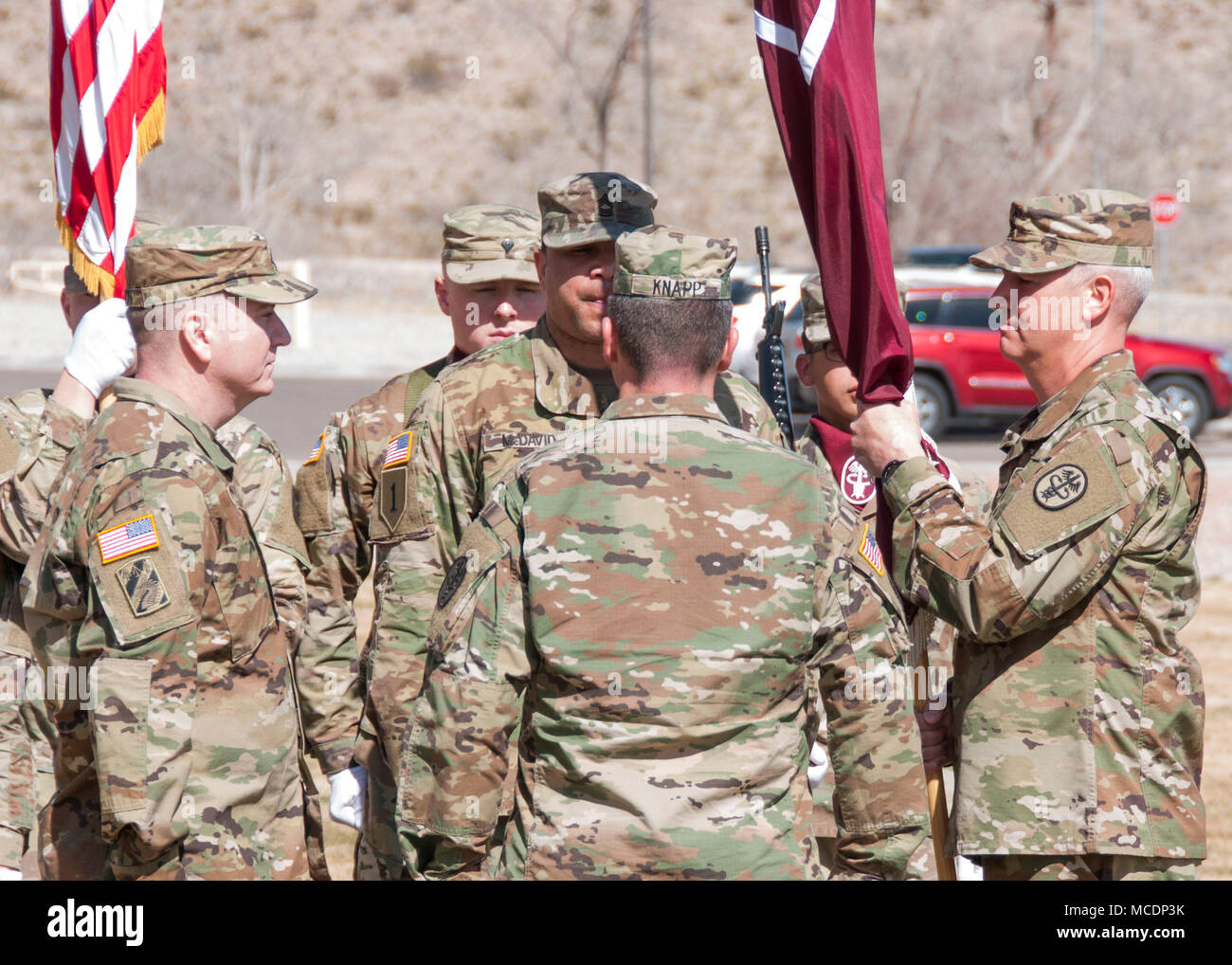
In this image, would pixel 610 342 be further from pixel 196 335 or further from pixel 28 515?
pixel 28 515

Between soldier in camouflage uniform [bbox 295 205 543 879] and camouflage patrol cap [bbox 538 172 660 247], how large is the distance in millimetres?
795

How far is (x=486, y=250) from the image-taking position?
4.93 m

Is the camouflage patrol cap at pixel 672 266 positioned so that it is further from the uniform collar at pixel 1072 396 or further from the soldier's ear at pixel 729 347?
the uniform collar at pixel 1072 396

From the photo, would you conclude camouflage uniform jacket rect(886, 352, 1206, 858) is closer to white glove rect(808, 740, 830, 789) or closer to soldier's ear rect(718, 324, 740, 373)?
white glove rect(808, 740, 830, 789)

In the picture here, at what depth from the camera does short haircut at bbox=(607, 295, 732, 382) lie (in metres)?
2.88

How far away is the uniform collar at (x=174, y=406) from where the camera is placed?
3.25m

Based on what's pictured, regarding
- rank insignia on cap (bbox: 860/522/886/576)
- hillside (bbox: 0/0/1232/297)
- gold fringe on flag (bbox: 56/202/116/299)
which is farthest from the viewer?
hillside (bbox: 0/0/1232/297)

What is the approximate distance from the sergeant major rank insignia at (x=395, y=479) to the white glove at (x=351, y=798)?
0.75m

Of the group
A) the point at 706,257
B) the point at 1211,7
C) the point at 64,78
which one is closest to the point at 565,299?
the point at 706,257

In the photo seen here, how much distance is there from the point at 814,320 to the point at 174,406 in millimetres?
2072

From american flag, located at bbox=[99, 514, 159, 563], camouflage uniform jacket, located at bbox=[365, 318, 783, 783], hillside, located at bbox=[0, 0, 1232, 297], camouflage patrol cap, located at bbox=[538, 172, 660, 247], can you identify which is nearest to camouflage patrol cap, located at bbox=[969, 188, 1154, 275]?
camouflage uniform jacket, located at bbox=[365, 318, 783, 783]

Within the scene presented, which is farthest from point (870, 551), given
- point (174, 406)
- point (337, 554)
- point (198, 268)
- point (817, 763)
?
point (337, 554)

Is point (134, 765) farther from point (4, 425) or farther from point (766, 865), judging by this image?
point (4, 425)

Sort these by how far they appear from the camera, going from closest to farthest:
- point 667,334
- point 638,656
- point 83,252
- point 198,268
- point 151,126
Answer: point 638,656 → point 667,334 → point 198,268 → point 83,252 → point 151,126
